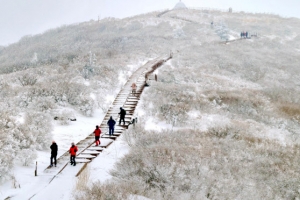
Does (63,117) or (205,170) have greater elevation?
(63,117)

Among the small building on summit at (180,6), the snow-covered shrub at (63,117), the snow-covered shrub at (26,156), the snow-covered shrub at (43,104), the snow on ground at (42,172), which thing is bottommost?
the snow on ground at (42,172)

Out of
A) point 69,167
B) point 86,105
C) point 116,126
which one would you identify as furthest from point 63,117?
point 69,167

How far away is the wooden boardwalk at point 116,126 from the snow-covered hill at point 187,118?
0.92 metres

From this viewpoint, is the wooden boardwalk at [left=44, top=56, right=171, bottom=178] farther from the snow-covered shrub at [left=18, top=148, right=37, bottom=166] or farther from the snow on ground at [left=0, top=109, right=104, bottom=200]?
the snow-covered shrub at [left=18, top=148, right=37, bottom=166]

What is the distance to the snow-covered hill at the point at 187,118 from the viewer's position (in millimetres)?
10672

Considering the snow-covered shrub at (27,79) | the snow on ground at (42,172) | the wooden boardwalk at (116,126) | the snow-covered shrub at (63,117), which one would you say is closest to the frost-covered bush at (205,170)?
the wooden boardwalk at (116,126)

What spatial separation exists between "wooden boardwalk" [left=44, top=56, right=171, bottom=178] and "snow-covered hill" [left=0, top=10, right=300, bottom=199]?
0.92 m

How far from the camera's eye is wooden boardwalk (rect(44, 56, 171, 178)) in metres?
13.8

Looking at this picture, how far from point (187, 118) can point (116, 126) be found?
15.1 feet

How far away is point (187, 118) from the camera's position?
62.7ft

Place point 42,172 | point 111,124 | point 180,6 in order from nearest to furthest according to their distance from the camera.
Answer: point 42,172 → point 111,124 → point 180,6

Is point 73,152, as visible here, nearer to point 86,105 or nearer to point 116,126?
point 116,126

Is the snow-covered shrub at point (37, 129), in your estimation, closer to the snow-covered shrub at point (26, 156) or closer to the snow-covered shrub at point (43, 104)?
the snow-covered shrub at point (26, 156)

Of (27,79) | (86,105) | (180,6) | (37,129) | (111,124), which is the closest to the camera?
(37,129)
